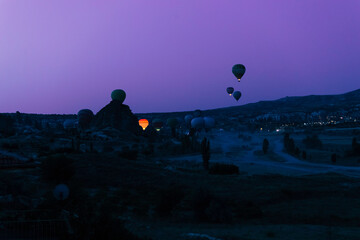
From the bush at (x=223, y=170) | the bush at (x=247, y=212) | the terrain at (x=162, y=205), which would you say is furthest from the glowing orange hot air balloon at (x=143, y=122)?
the bush at (x=247, y=212)

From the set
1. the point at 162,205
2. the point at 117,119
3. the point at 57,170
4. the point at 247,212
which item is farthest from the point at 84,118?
the point at 247,212

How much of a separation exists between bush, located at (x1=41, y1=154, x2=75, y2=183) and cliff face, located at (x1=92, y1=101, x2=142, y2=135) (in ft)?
242

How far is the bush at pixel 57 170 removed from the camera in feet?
94.6

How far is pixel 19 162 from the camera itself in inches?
1417

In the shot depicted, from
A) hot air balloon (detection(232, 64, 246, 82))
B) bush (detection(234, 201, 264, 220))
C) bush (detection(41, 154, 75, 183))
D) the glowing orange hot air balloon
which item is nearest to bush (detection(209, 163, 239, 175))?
bush (detection(41, 154, 75, 183))

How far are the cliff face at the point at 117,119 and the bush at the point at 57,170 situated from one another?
73.7 m

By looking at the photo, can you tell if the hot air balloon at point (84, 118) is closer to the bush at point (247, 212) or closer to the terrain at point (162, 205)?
the terrain at point (162, 205)

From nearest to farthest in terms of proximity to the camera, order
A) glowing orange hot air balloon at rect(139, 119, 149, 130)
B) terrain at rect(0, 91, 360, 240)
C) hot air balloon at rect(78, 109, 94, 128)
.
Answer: terrain at rect(0, 91, 360, 240) → hot air balloon at rect(78, 109, 94, 128) → glowing orange hot air balloon at rect(139, 119, 149, 130)

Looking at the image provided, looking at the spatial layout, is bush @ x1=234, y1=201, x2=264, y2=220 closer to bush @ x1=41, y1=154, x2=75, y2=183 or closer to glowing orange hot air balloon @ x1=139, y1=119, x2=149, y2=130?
bush @ x1=41, y1=154, x2=75, y2=183

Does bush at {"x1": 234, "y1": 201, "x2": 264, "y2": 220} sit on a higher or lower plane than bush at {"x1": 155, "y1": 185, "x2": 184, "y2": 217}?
lower

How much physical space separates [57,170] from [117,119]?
77.9 m

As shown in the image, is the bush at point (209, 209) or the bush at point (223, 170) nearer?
the bush at point (209, 209)

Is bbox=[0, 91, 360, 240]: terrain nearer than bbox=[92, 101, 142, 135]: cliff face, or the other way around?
bbox=[0, 91, 360, 240]: terrain

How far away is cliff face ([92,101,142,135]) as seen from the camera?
Answer: 10612 centimetres
